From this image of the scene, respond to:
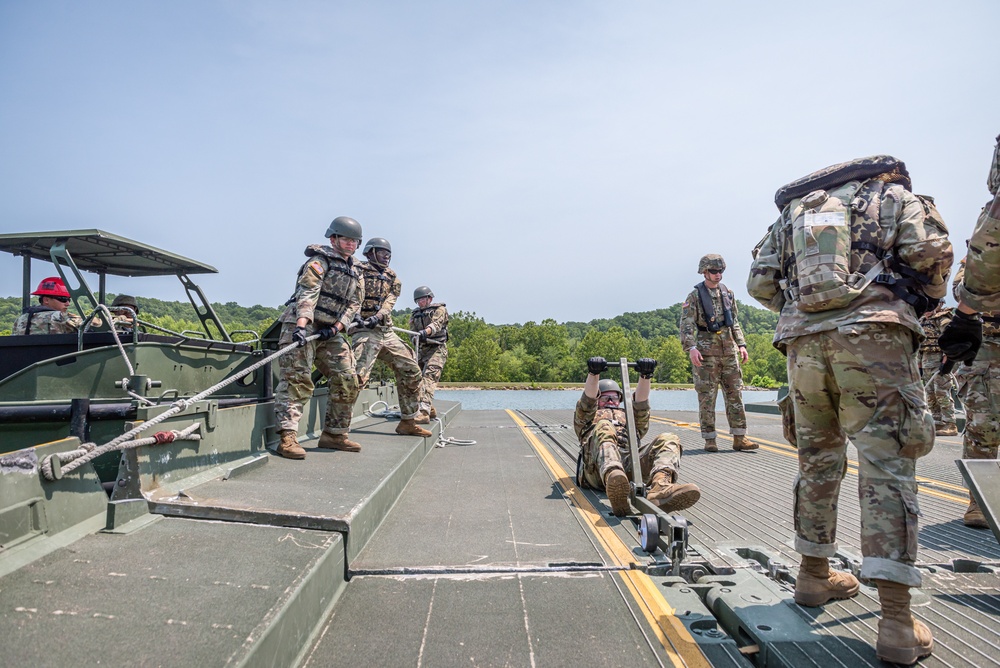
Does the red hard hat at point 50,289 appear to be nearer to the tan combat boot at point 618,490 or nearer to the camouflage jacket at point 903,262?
the tan combat boot at point 618,490

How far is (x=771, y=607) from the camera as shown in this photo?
2.81m

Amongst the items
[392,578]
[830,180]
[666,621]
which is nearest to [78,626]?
[392,578]

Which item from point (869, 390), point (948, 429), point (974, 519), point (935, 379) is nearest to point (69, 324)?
point (869, 390)

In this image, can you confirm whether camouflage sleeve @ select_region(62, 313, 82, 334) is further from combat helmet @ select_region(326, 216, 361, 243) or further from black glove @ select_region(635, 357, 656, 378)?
black glove @ select_region(635, 357, 656, 378)

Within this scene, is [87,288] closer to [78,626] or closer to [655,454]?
[78,626]

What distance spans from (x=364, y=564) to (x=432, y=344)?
7092 mm

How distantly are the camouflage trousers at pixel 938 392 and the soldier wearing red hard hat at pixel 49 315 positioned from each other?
37.6 feet

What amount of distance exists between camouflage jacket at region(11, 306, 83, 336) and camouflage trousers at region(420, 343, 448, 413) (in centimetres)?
469

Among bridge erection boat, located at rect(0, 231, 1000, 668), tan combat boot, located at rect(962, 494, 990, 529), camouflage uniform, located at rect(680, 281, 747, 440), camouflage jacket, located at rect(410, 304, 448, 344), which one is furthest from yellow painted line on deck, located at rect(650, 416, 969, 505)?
camouflage jacket, located at rect(410, 304, 448, 344)

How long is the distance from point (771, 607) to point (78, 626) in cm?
272

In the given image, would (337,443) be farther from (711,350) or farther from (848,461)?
(711,350)

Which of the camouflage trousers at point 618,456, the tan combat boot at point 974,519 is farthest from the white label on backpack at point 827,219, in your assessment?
the tan combat boot at point 974,519

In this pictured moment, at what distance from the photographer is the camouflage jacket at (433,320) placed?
10.3 meters

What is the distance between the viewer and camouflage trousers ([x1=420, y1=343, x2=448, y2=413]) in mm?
9836
